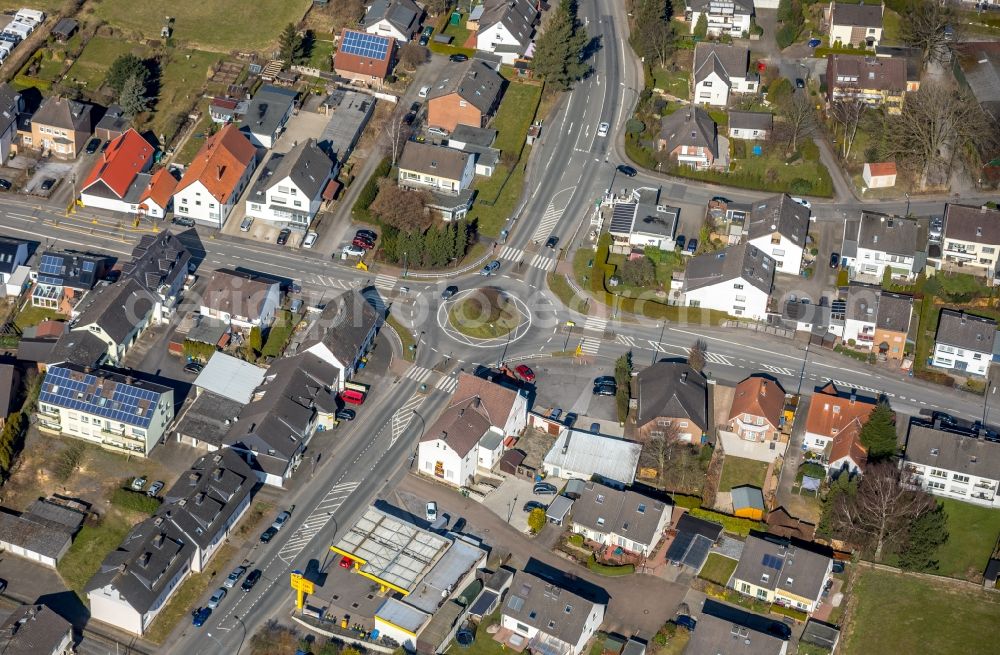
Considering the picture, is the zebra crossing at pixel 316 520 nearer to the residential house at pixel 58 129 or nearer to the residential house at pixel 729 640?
the residential house at pixel 729 640

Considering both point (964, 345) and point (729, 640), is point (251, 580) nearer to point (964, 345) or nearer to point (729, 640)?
point (729, 640)

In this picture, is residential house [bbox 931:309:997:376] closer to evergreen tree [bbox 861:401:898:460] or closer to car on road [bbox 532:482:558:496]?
evergreen tree [bbox 861:401:898:460]

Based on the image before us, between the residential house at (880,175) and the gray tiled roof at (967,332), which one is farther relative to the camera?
the residential house at (880,175)

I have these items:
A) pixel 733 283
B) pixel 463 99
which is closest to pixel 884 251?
pixel 733 283

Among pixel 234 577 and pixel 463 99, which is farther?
pixel 463 99

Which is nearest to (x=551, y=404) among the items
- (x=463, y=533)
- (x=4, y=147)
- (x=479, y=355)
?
(x=479, y=355)

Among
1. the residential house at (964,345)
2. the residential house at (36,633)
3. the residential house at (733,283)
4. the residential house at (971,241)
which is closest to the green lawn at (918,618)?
the residential house at (964,345)
